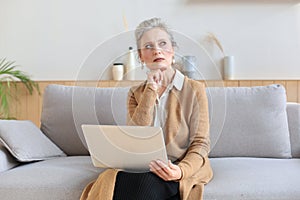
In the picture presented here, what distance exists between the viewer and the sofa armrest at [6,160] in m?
1.80

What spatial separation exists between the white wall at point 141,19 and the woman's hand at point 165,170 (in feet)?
4.87

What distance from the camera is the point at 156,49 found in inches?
58.4

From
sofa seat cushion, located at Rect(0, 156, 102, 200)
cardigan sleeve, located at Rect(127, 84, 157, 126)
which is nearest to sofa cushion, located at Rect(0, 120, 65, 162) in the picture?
sofa seat cushion, located at Rect(0, 156, 102, 200)

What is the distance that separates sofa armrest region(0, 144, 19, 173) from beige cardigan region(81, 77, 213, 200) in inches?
18.9

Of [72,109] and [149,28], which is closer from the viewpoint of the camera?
[149,28]

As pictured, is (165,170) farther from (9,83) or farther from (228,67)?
(9,83)

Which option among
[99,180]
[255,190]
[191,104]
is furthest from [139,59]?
[255,190]

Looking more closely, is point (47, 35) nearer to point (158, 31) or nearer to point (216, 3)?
point (216, 3)

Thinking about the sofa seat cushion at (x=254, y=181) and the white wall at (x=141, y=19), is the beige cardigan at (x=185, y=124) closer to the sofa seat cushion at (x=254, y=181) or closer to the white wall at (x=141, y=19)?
the sofa seat cushion at (x=254, y=181)

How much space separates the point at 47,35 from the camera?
116 inches

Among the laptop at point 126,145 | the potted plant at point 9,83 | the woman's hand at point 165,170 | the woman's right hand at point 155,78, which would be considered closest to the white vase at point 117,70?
the woman's right hand at point 155,78

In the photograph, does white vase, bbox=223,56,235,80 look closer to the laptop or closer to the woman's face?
the woman's face

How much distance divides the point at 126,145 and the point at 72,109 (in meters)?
0.62

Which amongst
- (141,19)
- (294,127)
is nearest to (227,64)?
(141,19)
